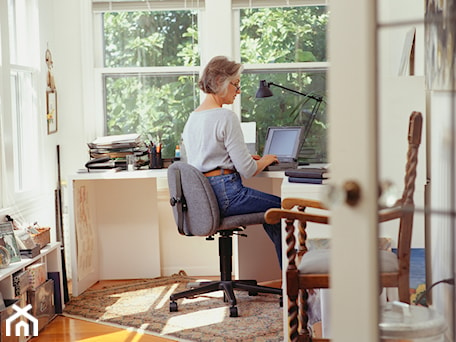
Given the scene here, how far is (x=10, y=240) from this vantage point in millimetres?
4168

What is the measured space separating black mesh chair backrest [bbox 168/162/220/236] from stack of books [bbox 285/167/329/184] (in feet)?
1.88

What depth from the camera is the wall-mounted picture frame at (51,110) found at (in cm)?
530

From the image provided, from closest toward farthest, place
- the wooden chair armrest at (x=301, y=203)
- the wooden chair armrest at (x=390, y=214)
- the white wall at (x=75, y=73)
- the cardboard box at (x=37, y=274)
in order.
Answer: the wooden chair armrest at (x=390, y=214), the wooden chair armrest at (x=301, y=203), the cardboard box at (x=37, y=274), the white wall at (x=75, y=73)

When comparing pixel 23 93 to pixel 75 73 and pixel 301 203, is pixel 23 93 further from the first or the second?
pixel 301 203

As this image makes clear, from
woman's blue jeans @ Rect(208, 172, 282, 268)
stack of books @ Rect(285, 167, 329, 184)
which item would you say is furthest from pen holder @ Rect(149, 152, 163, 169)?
stack of books @ Rect(285, 167, 329, 184)

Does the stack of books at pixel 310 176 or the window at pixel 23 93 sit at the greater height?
the window at pixel 23 93

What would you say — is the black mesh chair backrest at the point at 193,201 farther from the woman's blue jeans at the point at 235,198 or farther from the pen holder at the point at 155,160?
the pen holder at the point at 155,160

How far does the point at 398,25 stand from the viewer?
5.43 feet

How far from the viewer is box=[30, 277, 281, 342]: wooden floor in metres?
4.14

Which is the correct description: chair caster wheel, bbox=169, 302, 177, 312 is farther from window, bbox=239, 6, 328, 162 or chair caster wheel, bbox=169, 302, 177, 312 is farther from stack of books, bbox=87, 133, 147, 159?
window, bbox=239, 6, 328, 162

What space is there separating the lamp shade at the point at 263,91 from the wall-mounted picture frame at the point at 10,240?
1781 mm

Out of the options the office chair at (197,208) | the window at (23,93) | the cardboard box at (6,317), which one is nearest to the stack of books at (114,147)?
the window at (23,93)

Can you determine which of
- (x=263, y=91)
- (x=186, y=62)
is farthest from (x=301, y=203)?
(x=186, y=62)

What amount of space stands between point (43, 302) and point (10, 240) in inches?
16.1
